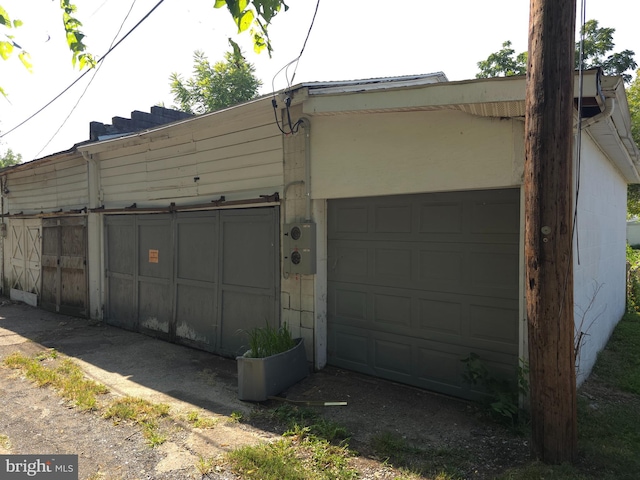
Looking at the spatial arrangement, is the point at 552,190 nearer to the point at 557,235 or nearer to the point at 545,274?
the point at 557,235

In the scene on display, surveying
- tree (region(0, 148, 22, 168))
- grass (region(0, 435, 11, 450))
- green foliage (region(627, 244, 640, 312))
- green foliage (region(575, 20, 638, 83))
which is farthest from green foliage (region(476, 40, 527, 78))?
tree (region(0, 148, 22, 168))

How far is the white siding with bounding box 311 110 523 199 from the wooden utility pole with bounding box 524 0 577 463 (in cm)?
91

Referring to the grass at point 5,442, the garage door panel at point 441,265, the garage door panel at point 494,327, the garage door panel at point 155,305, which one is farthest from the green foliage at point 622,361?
the garage door panel at point 155,305

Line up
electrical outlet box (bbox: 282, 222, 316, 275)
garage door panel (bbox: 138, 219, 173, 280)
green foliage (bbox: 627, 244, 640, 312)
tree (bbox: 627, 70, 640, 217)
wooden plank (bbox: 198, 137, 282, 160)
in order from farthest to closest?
1. tree (bbox: 627, 70, 640, 217)
2. green foliage (bbox: 627, 244, 640, 312)
3. garage door panel (bbox: 138, 219, 173, 280)
4. wooden plank (bbox: 198, 137, 282, 160)
5. electrical outlet box (bbox: 282, 222, 316, 275)

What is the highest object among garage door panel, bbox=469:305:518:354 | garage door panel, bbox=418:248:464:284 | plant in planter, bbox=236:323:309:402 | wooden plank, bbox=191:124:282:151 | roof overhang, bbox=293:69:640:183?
wooden plank, bbox=191:124:282:151

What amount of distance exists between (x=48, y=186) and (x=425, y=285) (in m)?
9.01

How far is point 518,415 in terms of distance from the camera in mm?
3523

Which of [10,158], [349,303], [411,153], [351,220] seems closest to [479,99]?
[411,153]

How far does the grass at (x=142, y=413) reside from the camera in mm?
3609

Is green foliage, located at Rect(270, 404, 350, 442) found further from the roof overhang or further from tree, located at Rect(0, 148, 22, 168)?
tree, located at Rect(0, 148, 22, 168)

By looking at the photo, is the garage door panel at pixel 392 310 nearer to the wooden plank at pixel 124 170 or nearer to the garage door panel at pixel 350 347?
the garage door panel at pixel 350 347

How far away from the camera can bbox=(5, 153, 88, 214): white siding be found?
28.1 feet

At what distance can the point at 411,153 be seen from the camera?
4.19 metres

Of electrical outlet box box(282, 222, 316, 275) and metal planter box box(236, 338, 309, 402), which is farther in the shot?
electrical outlet box box(282, 222, 316, 275)
